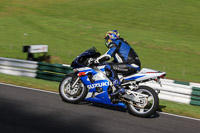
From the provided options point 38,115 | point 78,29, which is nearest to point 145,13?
point 78,29

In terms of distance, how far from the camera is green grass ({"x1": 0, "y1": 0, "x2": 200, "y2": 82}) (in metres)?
21.0

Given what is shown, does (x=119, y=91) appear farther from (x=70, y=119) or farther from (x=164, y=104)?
(x=164, y=104)

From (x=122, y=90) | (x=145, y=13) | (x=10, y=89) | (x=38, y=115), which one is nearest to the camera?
(x=38, y=115)

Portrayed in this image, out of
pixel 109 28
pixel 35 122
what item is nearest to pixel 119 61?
pixel 35 122

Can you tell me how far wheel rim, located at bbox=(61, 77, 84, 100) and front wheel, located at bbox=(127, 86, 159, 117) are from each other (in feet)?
4.64

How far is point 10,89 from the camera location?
9469 mm

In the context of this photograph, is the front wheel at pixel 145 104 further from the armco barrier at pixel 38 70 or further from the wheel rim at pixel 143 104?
the armco barrier at pixel 38 70

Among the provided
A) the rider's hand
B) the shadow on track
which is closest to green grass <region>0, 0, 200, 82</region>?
the rider's hand

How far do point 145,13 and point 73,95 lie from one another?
28.0 m

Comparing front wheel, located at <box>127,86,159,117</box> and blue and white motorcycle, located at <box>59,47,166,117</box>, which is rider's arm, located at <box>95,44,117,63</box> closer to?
blue and white motorcycle, located at <box>59,47,166,117</box>

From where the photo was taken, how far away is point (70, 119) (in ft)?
22.2

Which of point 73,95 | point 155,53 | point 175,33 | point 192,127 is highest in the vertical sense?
point 175,33

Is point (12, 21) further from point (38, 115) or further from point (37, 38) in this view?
point (38, 115)

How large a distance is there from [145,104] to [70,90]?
207 cm
